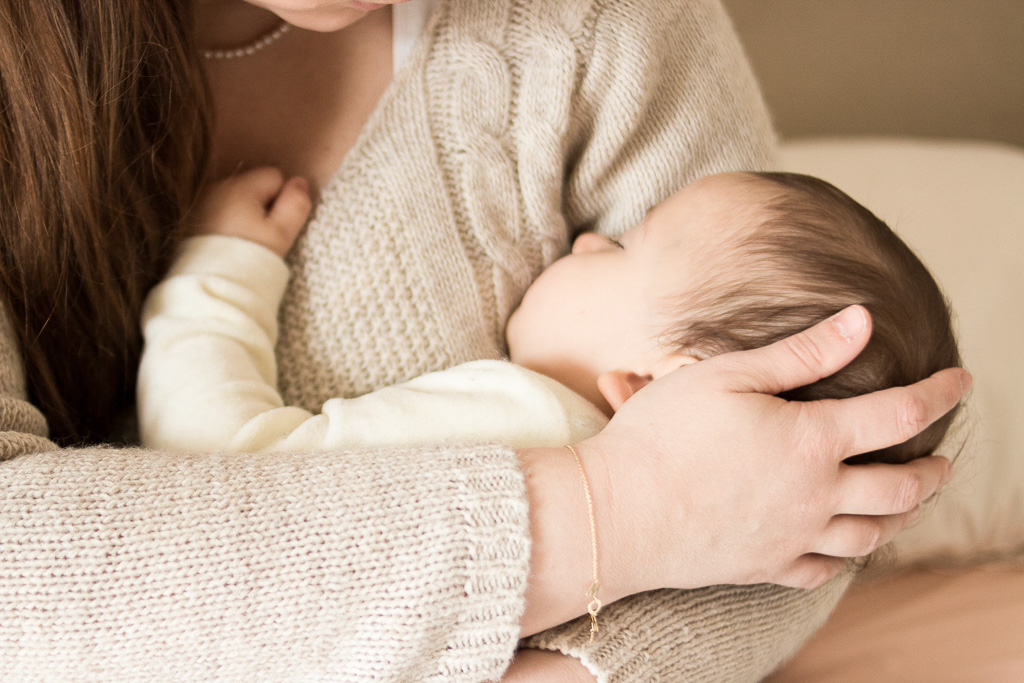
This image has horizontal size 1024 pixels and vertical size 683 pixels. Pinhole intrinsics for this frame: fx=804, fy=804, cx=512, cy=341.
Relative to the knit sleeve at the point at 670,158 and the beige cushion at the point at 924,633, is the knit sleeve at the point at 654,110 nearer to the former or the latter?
the knit sleeve at the point at 670,158

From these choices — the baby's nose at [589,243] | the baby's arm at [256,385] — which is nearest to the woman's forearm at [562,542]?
the baby's arm at [256,385]

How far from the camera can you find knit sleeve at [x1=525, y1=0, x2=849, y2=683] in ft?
2.82

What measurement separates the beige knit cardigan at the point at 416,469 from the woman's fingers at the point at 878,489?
0.60 ft

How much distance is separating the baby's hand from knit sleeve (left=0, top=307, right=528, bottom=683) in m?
0.41

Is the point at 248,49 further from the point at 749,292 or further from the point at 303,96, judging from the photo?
the point at 749,292

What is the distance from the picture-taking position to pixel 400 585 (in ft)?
2.39

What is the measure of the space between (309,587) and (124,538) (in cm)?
17

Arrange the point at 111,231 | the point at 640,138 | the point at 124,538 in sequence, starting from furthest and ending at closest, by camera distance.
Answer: the point at 640,138 < the point at 111,231 < the point at 124,538

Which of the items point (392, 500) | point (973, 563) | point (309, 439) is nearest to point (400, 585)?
point (392, 500)

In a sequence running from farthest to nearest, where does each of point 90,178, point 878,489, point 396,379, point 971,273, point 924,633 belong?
point 971,273
point 924,633
point 396,379
point 90,178
point 878,489

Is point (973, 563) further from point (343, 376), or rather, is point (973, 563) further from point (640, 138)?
point (343, 376)

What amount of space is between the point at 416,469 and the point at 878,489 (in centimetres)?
48

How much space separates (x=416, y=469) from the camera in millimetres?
775

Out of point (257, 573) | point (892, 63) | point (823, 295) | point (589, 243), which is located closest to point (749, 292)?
point (823, 295)
